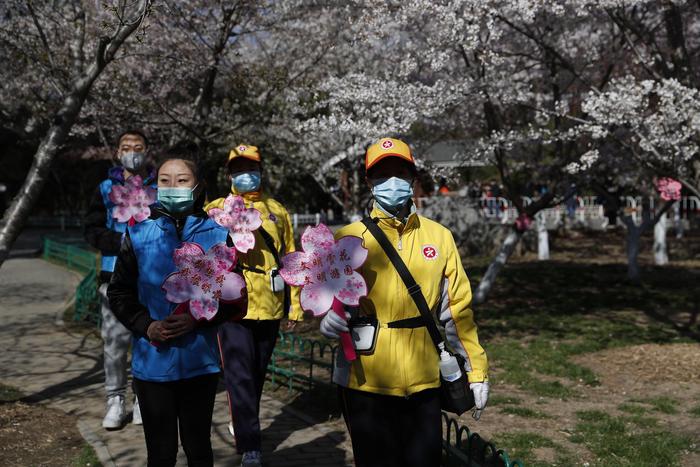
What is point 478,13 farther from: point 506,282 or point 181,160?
point 506,282

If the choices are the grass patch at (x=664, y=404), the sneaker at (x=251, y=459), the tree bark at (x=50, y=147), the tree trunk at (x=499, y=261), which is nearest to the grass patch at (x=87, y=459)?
the sneaker at (x=251, y=459)

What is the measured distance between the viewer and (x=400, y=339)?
345 centimetres

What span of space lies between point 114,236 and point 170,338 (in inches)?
91.5

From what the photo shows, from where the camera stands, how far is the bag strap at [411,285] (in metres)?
3.46

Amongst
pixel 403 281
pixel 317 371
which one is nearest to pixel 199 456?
pixel 403 281

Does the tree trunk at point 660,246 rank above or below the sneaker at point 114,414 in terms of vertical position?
above

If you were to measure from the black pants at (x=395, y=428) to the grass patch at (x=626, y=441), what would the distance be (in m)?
2.61

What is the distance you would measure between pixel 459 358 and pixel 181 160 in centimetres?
169

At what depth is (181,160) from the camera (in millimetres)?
3863

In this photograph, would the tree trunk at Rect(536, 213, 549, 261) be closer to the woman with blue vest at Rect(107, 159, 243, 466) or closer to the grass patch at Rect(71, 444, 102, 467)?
the grass patch at Rect(71, 444, 102, 467)

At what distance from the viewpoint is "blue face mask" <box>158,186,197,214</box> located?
149 inches

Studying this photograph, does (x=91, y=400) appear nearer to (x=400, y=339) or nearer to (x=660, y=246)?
(x=400, y=339)

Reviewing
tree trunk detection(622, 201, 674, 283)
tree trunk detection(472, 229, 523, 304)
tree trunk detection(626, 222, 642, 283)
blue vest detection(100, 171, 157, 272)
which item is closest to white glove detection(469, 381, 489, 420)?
blue vest detection(100, 171, 157, 272)

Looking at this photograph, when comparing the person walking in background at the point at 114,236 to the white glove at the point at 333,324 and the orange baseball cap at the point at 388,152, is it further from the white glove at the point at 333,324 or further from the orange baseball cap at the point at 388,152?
the white glove at the point at 333,324
